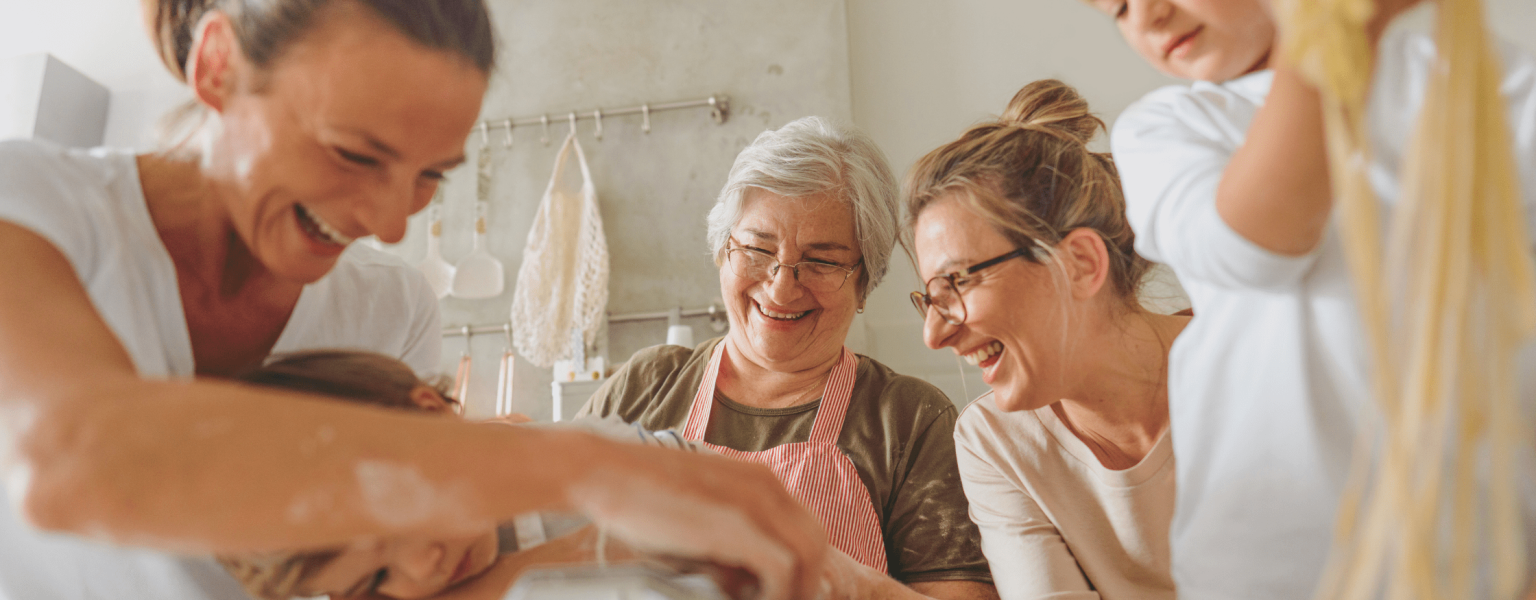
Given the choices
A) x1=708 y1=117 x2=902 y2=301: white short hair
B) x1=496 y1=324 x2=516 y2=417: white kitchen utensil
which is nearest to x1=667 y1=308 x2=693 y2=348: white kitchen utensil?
x1=496 y1=324 x2=516 y2=417: white kitchen utensil

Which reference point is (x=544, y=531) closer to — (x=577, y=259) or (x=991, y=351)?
(x=991, y=351)

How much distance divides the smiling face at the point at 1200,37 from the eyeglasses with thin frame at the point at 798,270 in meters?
0.76

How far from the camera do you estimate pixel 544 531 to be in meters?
0.72

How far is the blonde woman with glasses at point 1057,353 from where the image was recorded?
1162 millimetres

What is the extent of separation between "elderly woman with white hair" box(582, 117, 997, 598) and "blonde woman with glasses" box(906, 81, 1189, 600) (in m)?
0.17

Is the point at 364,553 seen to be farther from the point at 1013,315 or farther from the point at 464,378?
the point at 464,378

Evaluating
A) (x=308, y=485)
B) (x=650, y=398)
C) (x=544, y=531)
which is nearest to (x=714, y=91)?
(x=650, y=398)

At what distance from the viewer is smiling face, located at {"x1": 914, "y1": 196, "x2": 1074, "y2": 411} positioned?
1.19 metres

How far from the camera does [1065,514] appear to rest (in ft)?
3.92

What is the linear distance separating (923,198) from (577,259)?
5.20ft

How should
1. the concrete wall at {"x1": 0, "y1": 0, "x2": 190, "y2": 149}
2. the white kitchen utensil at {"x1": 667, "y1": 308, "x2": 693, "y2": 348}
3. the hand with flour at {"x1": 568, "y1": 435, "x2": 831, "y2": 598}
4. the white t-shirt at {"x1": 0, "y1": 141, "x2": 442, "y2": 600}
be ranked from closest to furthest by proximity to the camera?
the hand with flour at {"x1": 568, "y1": 435, "x2": 831, "y2": 598} < the white t-shirt at {"x1": 0, "y1": 141, "x2": 442, "y2": 600} < the white kitchen utensil at {"x1": 667, "y1": 308, "x2": 693, "y2": 348} < the concrete wall at {"x1": 0, "y1": 0, "x2": 190, "y2": 149}

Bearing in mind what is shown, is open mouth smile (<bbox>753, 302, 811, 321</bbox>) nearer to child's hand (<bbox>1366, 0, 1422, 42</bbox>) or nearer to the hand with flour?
the hand with flour

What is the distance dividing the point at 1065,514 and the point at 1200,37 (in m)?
0.65

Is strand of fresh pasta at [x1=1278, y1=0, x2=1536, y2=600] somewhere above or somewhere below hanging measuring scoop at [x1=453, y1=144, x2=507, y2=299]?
above
